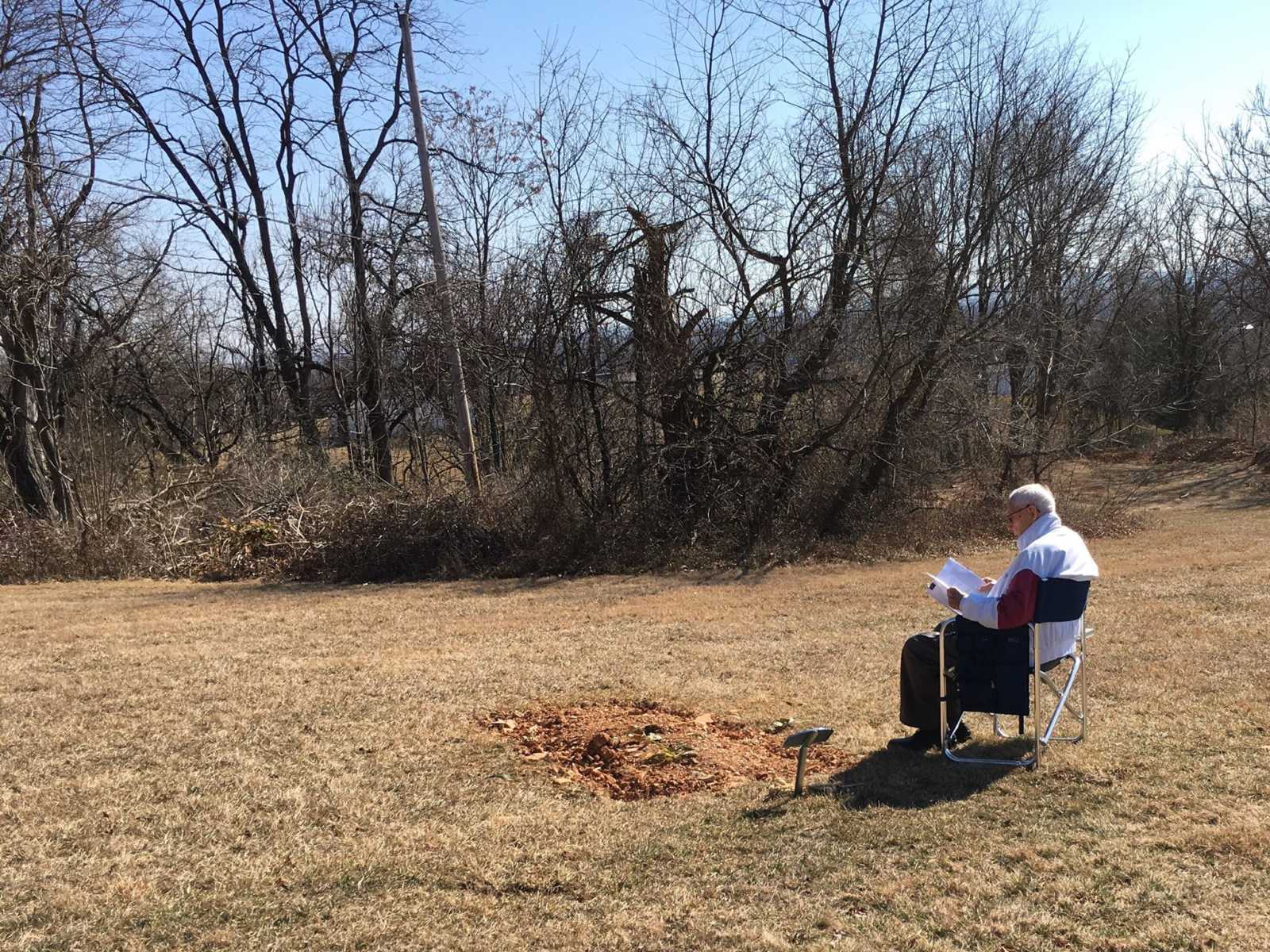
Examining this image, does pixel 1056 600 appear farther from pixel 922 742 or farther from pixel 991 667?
pixel 922 742

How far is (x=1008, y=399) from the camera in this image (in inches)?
740

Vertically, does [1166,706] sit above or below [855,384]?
below

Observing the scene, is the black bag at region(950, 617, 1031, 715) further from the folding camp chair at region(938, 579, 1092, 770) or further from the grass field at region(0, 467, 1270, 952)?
the grass field at region(0, 467, 1270, 952)

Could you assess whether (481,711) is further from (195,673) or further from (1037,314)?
(1037,314)

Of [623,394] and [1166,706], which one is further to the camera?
[623,394]

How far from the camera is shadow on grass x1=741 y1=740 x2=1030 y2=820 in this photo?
4.22 meters

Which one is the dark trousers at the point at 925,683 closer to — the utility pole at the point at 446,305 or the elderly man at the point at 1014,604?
the elderly man at the point at 1014,604

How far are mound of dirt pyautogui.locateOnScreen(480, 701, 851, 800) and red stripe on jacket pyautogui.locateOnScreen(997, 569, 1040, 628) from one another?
1.13m

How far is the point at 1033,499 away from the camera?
4.58 meters

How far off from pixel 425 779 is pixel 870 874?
216 cm

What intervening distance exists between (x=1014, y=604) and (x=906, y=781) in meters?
0.96

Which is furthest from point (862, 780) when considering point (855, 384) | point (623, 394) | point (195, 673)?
point (855, 384)

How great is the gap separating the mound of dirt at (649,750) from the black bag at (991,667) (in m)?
0.75

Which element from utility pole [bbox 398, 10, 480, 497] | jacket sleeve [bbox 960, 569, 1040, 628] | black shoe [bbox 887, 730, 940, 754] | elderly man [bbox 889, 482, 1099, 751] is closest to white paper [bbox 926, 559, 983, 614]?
elderly man [bbox 889, 482, 1099, 751]
